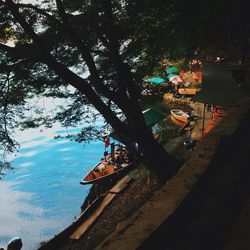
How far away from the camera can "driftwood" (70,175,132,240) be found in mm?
14248

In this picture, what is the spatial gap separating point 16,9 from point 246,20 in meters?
7.89

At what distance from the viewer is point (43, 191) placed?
4072 centimetres

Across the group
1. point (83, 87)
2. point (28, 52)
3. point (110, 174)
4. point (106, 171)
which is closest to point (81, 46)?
point (83, 87)

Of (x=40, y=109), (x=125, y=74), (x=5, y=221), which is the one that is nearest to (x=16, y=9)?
(x=125, y=74)

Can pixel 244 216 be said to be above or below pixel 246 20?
below

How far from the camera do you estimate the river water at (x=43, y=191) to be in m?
30.7

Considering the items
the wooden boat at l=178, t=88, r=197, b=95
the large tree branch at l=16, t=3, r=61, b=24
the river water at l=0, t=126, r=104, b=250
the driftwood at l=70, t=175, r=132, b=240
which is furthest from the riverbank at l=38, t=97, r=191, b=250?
the wooden boat at l=178, t=88, r=197, b=95

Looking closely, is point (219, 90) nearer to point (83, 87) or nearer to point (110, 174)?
point (83, 87)

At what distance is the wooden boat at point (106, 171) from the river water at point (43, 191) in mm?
3602

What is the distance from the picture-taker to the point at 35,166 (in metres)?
51.3

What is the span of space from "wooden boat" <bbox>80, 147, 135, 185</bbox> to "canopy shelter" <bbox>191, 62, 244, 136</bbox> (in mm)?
8985

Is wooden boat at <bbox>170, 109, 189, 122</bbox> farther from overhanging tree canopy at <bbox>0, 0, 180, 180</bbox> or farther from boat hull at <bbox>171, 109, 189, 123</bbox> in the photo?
overhanging tree canopy at <bbox>0, 0, 180, 180</bbox>

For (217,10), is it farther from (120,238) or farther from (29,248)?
(29,248)

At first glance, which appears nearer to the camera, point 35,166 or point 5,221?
point 5,221
